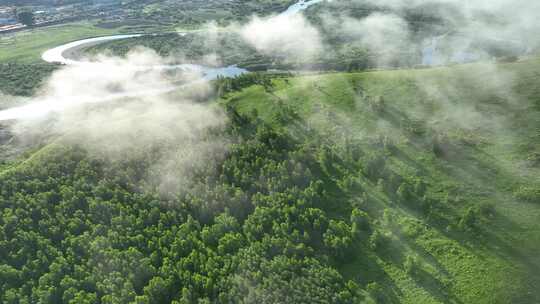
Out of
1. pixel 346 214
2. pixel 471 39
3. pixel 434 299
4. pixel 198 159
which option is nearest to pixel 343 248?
pixel 346 214

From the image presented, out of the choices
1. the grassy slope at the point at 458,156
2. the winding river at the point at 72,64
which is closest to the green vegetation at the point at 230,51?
the winding river at the point at 72,64

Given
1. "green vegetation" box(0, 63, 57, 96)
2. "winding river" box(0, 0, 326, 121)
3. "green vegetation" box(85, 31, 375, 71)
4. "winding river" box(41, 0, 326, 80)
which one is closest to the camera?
"winding river" box(0, 0, 326, 121)

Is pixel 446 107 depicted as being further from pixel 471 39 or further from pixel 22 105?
pixel 22 105

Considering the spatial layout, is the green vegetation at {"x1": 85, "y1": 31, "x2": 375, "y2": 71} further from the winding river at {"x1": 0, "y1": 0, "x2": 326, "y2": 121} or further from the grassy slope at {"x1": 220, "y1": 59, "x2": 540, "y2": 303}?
the grassy slope at {"x1": 220, "y1": 59, "x2": 540, "y2": 303}

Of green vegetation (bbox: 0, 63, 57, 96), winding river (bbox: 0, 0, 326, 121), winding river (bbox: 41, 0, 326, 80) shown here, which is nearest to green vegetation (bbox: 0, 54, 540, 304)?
winding river (bbox: 0, 0, 326, 121)

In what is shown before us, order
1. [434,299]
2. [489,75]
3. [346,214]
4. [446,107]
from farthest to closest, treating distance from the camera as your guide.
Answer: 1. [489,75]
2. [446,107]
3. [346,214]
4. [434,299]

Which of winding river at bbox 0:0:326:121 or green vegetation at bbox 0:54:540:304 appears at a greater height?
winding river at bbox 0:0:326:121
